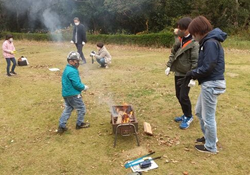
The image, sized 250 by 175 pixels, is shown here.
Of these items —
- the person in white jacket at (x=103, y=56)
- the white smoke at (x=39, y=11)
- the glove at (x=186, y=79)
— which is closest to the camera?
the glove at (x=186, y=79)

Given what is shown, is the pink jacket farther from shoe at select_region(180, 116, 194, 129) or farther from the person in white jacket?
shoe at select_region(180, 116, 194, 129)

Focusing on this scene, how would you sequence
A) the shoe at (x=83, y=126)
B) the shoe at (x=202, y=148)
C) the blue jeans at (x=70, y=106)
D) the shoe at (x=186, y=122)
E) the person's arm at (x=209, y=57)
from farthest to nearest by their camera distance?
1. the shoe at (x=83, y=126)
2. the shoe at (x=186, y=122)
3. the blue jeans at (x=70, y=106)
4. the shoe at (x=202, y=148)
5. the person's arm at (x=209, y=57)

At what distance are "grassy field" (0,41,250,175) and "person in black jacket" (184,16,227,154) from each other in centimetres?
60

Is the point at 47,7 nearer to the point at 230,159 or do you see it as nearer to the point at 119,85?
the point at 119,85

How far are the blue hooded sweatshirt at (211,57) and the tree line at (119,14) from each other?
1506 centimetres

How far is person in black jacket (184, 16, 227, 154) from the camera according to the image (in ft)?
10.2

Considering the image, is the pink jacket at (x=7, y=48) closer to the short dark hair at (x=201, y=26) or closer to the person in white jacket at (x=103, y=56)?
the person in white jacket at (x=103, y=56)

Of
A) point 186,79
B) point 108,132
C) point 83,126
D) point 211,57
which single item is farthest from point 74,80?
point 211,57

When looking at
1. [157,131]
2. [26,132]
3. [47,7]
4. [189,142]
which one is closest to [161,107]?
[157,131]

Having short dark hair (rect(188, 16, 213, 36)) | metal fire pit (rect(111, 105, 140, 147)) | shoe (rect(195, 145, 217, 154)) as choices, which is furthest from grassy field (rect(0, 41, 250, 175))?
short dark hair (rect(188, 16, 213, 36))

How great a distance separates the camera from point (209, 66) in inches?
123

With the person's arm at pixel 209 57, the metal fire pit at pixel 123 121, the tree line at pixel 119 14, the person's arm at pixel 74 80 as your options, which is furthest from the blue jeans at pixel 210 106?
the tree line at pixel 119 14

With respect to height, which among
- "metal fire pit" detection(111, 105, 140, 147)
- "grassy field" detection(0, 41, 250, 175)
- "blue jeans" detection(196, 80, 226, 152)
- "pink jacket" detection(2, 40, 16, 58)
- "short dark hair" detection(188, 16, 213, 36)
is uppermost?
"short dark hair" detection(188, 16, 213, 36)

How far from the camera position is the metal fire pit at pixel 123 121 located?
155 inches
